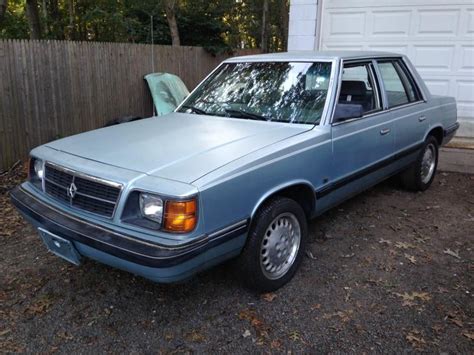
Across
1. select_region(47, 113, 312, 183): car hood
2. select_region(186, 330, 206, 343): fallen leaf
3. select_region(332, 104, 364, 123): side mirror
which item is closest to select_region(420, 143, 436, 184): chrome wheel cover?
select_region(332, 104, 364, 123): side mirror

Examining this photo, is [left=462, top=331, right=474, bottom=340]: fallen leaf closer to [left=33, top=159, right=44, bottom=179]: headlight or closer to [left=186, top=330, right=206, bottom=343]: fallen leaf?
[left=186, top=330, right=206, bottom=343]: fallen leaf

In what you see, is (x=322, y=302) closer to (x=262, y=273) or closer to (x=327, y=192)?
(x=262, y=273)

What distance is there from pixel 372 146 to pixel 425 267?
1165 mm

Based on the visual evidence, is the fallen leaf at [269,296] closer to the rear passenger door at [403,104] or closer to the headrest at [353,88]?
the headrest at [353,88]

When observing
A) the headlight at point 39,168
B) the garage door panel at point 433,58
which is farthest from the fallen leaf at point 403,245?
the garage door panel at point 433,58

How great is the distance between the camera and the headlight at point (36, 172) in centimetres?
325

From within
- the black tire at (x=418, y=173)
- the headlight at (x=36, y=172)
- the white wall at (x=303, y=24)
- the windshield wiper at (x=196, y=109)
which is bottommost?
the black tire at (x=418, y=173)

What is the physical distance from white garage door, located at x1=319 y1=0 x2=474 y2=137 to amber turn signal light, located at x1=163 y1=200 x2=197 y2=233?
663 cm

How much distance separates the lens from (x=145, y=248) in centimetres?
246

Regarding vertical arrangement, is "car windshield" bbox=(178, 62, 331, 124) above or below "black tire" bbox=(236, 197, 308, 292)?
above

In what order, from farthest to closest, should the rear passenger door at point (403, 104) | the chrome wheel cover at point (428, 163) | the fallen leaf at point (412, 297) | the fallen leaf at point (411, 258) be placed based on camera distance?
the chrome wheel cover at point (428, 163)
the rear passenger door at point (403, 104)
the fallen leaf at point (411, 258)
the fallen leaf at point (412, 297)

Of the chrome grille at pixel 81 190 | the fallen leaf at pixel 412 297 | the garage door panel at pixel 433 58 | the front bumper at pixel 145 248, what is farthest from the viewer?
the garage door panel at pixel 433 58

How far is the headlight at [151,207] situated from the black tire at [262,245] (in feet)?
2.27

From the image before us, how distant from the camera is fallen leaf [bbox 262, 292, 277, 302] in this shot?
319 centimetres
